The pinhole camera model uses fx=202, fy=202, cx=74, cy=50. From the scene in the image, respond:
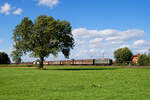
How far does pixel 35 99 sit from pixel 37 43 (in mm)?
42484

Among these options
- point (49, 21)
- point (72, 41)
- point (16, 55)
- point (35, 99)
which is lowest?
point (35, 99)

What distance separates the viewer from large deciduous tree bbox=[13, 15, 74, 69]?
48.6 metres

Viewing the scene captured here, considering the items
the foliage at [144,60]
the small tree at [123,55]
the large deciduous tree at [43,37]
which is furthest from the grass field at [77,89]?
the small tree at [123,55]

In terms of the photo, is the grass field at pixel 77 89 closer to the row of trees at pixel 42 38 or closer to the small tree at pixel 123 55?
the row of trees at pixel 42 38

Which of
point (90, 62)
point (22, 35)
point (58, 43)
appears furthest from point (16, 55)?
point (90, 62)

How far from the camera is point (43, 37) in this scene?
Answer: 5025cm

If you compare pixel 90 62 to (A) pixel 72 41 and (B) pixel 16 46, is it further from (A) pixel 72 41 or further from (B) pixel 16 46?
(B) pixel 16 46

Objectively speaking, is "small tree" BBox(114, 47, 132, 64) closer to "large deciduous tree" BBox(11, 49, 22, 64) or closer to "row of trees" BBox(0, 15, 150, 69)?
"row of trees" BBox(0, 15, 150, 69)

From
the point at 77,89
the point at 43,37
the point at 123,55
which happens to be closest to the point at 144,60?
the point at 123,55

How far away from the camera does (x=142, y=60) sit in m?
75.9

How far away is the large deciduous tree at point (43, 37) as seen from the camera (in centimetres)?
4859

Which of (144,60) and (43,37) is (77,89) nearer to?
(43,37)

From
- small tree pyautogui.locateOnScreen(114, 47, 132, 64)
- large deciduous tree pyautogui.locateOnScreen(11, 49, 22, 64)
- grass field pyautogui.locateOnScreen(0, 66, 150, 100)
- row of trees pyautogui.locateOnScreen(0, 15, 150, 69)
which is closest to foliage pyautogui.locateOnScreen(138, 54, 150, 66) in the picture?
row of trees pyautogui.locateOnScreen(0, 15, 150, 69)

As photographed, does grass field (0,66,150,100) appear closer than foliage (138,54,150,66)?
Yes
